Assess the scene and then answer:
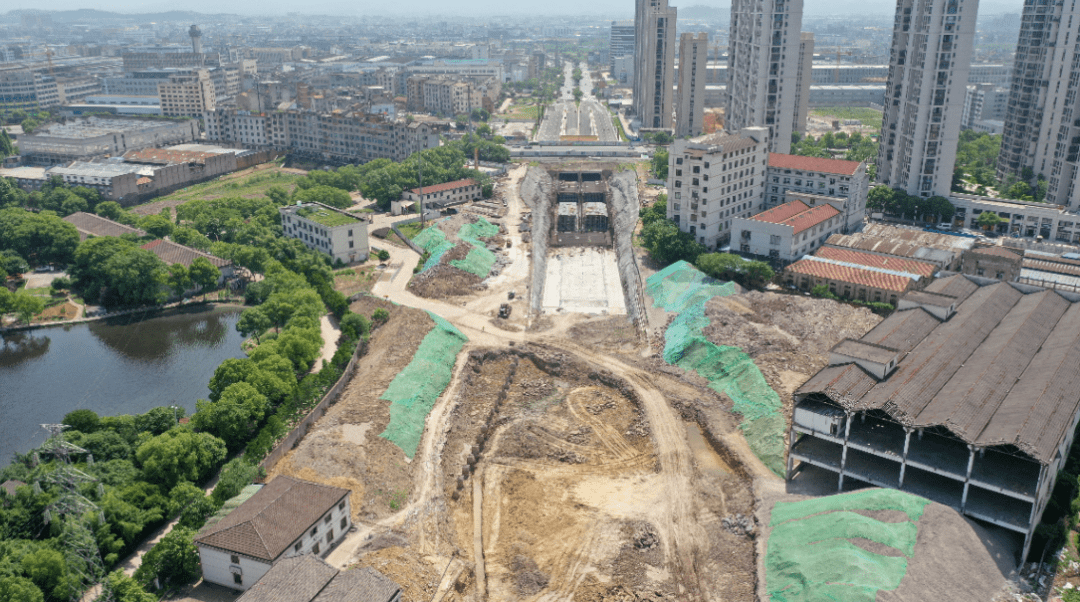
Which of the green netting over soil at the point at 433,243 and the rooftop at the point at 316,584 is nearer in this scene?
the rooftop at the point at 316,584

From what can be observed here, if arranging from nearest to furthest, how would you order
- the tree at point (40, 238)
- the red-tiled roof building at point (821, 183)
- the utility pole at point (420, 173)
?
1. the tree at point (40, 238)
2. the red-tiled roof building at point (821, 183)
3. the utility pole at point (420, 173)

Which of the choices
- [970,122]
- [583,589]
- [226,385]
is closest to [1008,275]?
[583,589]

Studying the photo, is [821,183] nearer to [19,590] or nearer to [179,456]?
[179,456]

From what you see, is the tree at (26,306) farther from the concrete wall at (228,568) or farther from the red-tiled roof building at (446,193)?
the concrete wall at (228,568)

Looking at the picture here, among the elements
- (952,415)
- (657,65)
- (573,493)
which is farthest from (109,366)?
(657,65)

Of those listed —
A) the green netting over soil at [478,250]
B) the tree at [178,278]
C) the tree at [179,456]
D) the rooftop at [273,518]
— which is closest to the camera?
the rooftop at [273,518]

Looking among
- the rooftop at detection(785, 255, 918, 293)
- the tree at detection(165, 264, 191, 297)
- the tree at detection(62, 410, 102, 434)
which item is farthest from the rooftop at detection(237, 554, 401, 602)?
the rooftop at detection(785, 255, 918, 293)

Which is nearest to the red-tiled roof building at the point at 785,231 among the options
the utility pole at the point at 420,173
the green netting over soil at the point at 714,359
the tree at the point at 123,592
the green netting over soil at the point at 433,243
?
the green netting over soil at the point at 714,359
